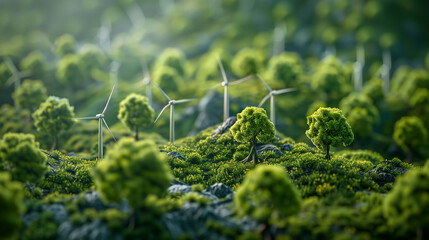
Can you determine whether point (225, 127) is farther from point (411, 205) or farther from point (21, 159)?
point (411, 205)

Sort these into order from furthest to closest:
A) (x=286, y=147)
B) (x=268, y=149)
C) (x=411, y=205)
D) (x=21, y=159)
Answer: (x=286, y=147) → (x=268, y=149) → (x=21, y=159) → (x=411, y=205)

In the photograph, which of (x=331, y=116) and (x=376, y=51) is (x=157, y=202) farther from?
(x=376, y=51)

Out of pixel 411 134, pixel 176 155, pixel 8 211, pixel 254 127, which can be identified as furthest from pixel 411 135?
pixel 8 211

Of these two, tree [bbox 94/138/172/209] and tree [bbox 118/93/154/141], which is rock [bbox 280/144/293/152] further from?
tree [bbox 94/138/172/209]

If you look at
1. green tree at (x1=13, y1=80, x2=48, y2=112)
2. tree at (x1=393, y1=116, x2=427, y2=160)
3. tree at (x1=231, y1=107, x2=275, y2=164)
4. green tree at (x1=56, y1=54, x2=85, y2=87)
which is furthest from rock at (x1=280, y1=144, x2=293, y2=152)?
green tree at (x1=56, y1=54, x2=85, y2=87)

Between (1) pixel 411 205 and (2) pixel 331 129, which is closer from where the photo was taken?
A: (1) pixel 411 205

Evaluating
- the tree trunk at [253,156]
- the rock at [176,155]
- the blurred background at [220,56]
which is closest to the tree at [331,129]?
the tree trunk at [253,156]

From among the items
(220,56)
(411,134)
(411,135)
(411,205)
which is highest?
(220,56)
